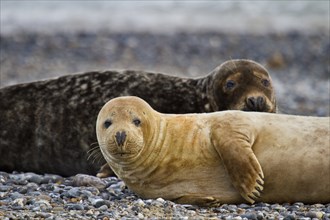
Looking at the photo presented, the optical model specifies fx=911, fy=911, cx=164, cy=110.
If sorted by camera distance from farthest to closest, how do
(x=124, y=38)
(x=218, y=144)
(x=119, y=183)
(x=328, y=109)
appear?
(x=124, y=38) → (x=328, y=109) → (x=119, y=183) → (x=218, y=144)

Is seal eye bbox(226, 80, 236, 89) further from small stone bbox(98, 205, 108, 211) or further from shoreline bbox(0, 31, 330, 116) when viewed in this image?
shoreline bbox(0, 31, 330, 116)

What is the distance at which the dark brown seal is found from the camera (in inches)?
326

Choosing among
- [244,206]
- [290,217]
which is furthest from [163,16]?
[290,217]

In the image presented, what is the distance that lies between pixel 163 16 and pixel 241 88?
774 inches

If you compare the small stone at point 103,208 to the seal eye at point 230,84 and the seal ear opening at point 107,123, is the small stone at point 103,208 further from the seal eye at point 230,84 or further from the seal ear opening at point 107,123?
the seal eye at point 230,84

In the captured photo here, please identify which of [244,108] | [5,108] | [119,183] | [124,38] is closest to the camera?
[119,183]

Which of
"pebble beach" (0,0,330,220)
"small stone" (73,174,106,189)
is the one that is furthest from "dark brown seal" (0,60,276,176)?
"small stone" (73,174,106,189)

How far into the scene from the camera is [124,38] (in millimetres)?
21250

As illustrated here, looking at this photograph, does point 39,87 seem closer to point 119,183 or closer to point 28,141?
point 28,141

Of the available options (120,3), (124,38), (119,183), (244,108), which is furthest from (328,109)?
(120,3)

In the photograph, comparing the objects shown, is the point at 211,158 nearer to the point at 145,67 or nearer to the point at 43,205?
the point at 43,205

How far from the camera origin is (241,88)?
8.27 m

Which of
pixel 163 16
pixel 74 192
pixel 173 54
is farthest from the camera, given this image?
pixel 163 16

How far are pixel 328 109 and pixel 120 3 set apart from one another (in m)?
20.1
